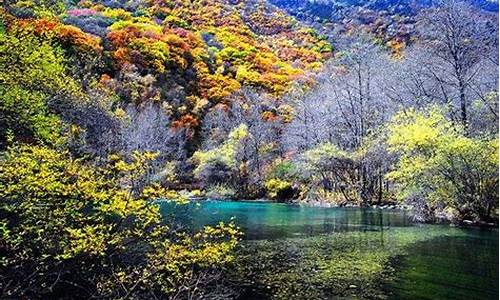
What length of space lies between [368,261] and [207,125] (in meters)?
42.3

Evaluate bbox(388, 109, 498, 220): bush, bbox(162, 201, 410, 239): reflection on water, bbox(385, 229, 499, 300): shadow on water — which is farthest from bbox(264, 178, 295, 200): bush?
bbox(385, 229, 499, 300): shadow on water

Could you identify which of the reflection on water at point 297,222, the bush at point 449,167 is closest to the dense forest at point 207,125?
the bush at point 449,167

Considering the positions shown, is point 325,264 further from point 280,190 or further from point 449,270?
point 280,190

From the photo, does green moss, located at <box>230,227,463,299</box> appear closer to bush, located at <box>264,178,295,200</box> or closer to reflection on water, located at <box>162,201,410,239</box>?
reflection on water, located at <box>162,201,410,239</box>

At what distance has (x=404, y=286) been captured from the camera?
10.8 m

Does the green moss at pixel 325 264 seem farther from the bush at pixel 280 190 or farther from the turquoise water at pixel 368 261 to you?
the bush at pixel 280 190

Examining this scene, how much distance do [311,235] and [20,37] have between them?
13039 millimetres

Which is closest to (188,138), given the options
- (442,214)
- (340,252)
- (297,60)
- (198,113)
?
(198,113)

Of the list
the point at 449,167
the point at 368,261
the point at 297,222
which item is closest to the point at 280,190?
the point at 297,222

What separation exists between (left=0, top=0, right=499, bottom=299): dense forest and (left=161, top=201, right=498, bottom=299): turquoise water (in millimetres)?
1459

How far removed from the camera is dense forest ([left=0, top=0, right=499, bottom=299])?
8.74 metres

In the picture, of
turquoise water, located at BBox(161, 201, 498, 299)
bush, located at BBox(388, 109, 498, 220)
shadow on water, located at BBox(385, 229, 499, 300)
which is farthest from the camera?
bush, located at BBox(388, 109, 498, 220)

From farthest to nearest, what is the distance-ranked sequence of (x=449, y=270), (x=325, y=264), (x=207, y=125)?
(x=207, y=125) → (x=325, y=264) → (x=449, y=270)

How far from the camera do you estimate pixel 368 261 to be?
538 inches
